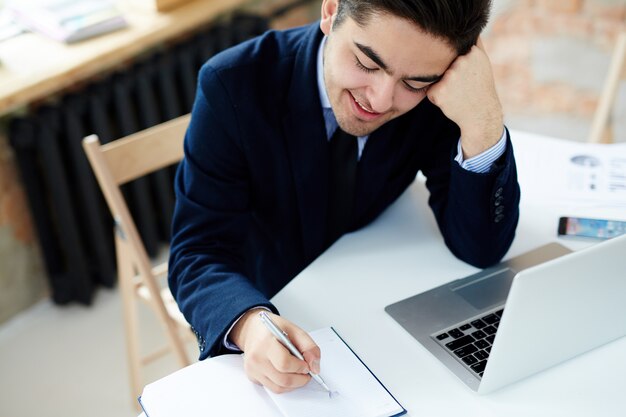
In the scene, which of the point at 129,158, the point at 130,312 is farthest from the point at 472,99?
the point at 130,312

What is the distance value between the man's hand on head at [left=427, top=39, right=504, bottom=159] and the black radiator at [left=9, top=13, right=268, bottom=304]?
1.33 meters

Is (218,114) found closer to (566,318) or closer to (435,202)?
(435,202)

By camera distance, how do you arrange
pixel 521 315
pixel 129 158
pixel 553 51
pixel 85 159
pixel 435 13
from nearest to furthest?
pixel 521 315
pixel 435 13
pixel 129 158
pixel 85 159
pixel 553 51

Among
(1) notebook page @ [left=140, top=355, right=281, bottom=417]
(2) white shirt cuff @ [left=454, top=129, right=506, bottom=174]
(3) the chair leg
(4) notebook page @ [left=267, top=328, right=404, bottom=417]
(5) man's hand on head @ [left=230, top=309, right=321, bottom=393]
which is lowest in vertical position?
(3) the chair leg

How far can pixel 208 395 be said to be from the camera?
1.07 m

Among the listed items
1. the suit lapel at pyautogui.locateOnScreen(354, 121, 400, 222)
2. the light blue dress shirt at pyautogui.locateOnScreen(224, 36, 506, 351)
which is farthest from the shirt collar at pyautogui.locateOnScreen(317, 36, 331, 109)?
the suit lapel at pyautogui.locateOnScreen(354, 121, 400, 222)

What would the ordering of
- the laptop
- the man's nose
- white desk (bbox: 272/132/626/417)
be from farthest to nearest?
1. the man's nose
2. white desk (bbox: 272/132/626/417)
3. the laptop

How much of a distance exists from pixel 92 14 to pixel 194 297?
145 centimetres

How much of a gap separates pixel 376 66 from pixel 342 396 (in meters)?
0.52

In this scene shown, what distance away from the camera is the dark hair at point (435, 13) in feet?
3.78

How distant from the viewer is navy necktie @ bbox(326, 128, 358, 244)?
148 centimetres

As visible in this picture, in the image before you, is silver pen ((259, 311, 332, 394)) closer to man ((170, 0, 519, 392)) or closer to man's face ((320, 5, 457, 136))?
man ((170, 0, 519, 392))

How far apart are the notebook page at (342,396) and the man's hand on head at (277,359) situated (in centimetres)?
2

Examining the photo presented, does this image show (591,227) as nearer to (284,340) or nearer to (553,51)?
(284,340)
